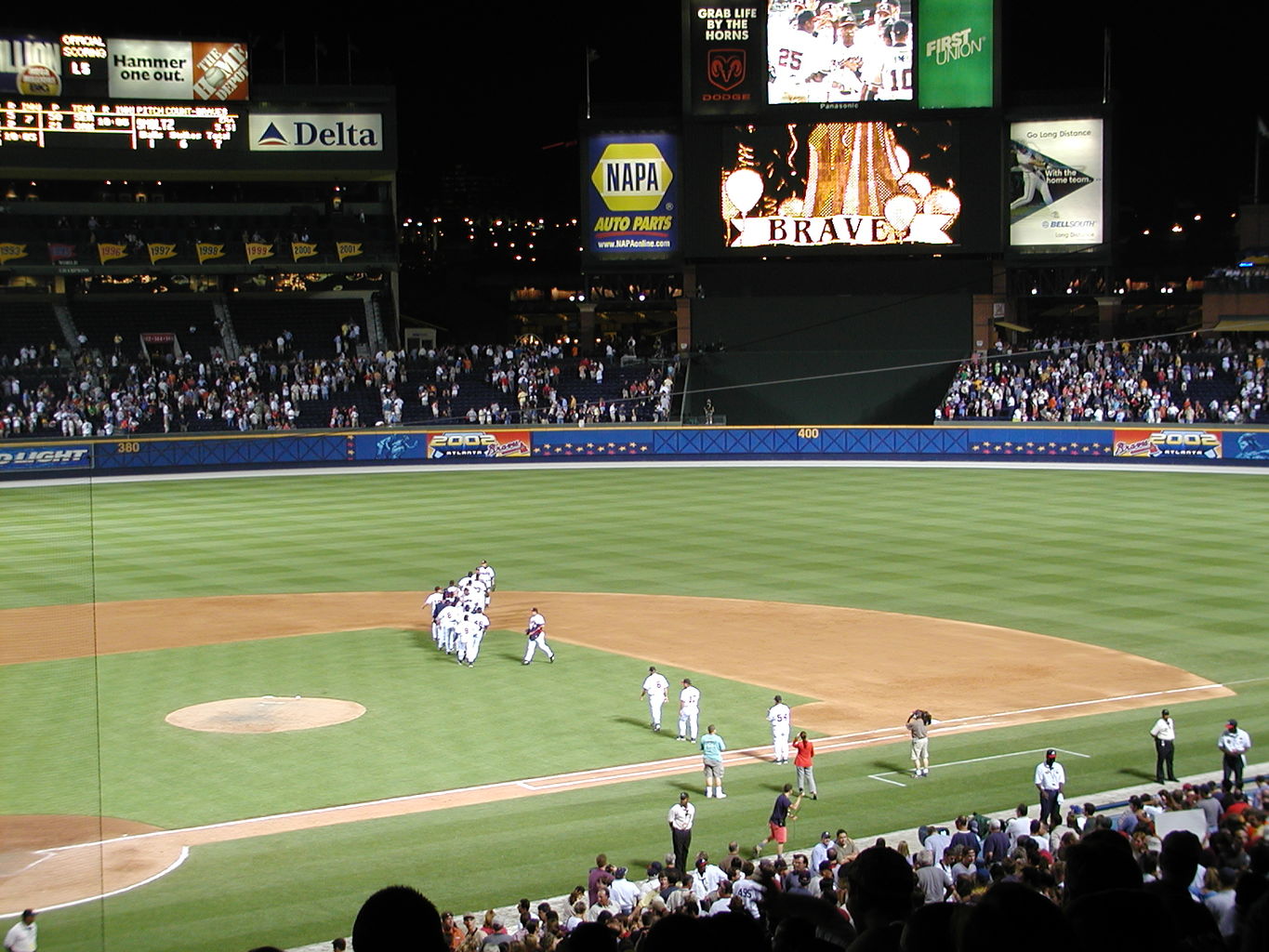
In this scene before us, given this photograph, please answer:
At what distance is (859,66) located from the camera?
58938 millimetres

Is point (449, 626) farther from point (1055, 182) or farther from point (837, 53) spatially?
point (1055, 182)

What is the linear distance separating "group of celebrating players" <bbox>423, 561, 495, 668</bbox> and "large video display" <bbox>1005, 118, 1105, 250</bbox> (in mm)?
42036

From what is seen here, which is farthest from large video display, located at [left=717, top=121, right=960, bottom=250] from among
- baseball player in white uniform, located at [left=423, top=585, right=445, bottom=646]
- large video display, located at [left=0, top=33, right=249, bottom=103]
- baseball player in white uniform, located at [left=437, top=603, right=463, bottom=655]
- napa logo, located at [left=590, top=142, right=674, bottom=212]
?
baseball player in white uniform, located at [left=437, top=603, right=463, bottom=655]

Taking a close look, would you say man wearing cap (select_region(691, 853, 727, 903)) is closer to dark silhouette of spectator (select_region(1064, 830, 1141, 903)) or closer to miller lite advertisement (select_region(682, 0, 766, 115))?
dark silhouette of spectator (select_region(1064, 830, 1141, 903))

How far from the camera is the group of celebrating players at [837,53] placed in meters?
58.3

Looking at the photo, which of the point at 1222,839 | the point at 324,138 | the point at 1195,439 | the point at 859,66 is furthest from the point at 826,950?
the point at 324,138

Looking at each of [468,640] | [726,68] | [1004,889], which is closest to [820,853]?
[1004,889]

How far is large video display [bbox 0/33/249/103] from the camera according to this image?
62438 mm

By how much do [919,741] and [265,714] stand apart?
9943 mm

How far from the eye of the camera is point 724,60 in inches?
2377

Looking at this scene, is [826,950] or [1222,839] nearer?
[826,950]

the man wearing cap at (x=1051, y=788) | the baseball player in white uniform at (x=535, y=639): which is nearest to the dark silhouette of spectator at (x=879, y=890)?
the man wearing cap at (x=1051, y=788)

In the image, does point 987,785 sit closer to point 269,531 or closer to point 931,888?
point 931,888

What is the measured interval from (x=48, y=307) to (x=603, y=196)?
26760mm
